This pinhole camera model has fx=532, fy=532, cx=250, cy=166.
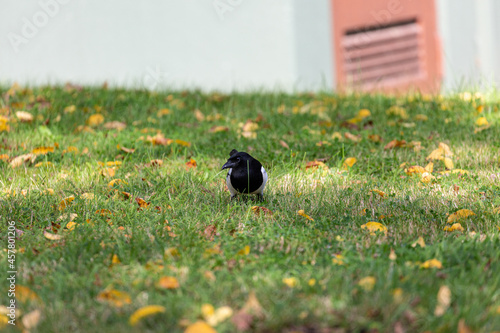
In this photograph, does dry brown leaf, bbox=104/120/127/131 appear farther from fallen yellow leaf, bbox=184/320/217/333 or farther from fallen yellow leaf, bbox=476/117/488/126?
fallen yellow leaf, bbox=184/320/217/333

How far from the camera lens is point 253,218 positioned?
305 cm

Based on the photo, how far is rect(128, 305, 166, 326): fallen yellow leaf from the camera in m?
1.91

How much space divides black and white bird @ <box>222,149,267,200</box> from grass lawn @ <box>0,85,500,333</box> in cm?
11

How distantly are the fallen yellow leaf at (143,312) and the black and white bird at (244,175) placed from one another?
131cm

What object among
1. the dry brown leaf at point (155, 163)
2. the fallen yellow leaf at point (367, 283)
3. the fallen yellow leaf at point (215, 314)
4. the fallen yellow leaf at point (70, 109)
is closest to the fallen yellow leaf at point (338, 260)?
the fallen yellow leaf at point (367, 283)

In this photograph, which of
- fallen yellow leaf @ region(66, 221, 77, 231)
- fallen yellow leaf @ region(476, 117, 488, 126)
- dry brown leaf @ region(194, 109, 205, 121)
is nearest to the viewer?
fallen yellow leaf @ region(66, 221, 77, 231)

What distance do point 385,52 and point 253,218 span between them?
739cm

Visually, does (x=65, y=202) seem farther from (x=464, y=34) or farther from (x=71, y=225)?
(x=464, y=34)

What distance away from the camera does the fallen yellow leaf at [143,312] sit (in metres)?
1.91

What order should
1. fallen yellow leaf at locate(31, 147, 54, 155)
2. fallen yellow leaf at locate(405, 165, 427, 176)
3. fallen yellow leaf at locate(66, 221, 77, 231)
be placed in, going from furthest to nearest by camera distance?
fallen yellow leaf at locate(31, 147, 54, 155) → fallen yellow leaf at locate(405, 165, 427, 176) → fallen yellow leaf at locate(66, 221, 77, 231)

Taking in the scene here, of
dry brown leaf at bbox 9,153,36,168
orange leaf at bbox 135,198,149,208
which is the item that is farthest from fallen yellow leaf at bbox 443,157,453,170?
dry brown leaf at bbox 9,153,36,168

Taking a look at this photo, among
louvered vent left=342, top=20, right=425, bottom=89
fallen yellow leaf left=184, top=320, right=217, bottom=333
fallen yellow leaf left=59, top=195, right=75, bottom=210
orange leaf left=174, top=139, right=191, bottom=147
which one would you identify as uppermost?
louvered vent left=342, top=20, right=425, bottom=89

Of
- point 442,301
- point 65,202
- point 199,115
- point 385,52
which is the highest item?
point 385,52

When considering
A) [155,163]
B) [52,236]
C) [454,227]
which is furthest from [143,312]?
[155,163]
